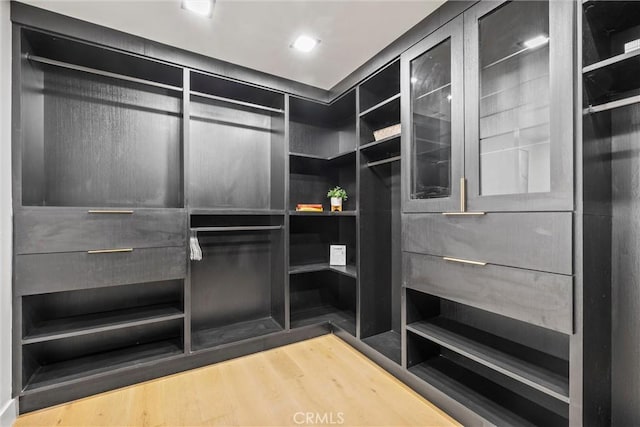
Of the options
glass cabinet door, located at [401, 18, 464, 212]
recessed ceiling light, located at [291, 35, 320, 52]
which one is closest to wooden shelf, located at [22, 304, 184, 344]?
glass cabinet door, located at [401, 18, 464, 212]

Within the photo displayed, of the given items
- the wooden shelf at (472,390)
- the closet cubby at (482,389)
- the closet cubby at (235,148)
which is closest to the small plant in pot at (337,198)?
the closet cubby at (235,148)

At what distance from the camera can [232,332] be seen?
8.18ft

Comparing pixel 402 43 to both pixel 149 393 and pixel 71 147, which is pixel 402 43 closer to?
pixel 71 147

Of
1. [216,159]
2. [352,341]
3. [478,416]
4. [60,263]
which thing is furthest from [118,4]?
[478,416]

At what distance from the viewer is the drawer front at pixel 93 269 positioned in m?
1.68

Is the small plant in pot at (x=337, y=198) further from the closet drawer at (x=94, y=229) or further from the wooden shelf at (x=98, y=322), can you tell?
the wooden shelf at (x=98, y=322)

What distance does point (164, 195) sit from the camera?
236cm

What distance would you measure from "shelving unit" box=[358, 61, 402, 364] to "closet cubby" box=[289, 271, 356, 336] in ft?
1.27

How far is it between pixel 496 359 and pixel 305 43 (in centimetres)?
232

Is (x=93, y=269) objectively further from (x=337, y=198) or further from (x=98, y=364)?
(x=337, y=198)

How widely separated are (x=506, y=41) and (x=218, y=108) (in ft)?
7.34

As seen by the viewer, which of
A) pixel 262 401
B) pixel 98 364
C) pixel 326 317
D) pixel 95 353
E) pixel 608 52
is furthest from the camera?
pixel 326 317

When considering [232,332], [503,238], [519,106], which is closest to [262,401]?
[232,332]

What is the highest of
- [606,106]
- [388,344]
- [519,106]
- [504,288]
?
[519,106]
